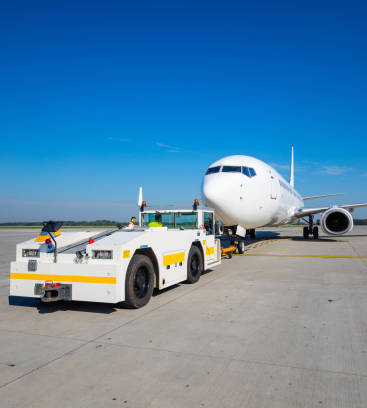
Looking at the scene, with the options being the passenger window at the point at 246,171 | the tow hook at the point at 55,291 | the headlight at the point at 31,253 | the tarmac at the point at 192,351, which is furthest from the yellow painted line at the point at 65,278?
the passenger window at the point at 246,171

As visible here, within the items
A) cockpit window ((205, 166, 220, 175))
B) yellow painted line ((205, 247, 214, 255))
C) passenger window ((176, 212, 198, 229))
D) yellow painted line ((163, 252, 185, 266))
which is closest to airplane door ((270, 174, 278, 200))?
cockpit window ((205, 166, 220, 175))

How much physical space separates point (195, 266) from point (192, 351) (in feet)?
14.3

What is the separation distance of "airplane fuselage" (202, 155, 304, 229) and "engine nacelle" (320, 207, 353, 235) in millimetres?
5687

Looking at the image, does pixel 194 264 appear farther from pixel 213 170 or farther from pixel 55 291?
pixel 213 170

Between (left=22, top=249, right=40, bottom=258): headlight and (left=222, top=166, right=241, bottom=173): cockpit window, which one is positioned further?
(left=222, top=166, right=241, bottom=173): cockpit window

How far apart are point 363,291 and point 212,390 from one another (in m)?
5.34

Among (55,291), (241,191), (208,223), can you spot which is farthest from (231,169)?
(55,291)

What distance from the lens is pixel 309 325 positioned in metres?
4.87

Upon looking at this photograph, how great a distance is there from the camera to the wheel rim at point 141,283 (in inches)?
232

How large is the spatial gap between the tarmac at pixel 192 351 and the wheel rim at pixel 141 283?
291 mm

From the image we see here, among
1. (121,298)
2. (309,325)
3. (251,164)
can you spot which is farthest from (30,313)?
(251,164)

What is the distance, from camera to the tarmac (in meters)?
2.93

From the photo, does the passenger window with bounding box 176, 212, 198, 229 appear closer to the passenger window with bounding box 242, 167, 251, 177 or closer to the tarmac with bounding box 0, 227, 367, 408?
the tarmac with bounding box 0, 227, 367, 408

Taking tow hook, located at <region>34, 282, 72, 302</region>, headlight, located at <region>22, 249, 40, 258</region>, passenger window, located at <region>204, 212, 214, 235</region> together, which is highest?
passenger window, located at <region>204, 212, 214, 235</region>
